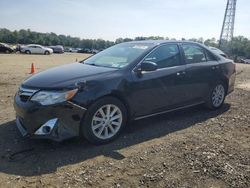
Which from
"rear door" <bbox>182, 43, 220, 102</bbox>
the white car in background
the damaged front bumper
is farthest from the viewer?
the white car in background

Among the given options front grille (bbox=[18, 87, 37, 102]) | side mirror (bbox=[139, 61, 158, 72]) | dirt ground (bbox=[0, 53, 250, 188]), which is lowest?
dirt ground (bbox=[0, 53, 250, 188])

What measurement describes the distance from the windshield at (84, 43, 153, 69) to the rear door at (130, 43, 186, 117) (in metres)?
0.23

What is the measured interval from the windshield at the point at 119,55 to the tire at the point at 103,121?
2.41ft

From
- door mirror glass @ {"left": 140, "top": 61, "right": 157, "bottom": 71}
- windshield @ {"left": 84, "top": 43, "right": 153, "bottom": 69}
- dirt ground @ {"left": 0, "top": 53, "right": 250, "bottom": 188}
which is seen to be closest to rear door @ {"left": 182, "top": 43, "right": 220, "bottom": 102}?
dirt ground @ {"left": 0, "top": 53, "right": 250, "bottom": 188}

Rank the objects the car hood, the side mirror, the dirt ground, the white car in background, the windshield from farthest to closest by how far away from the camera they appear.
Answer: the white car in background, the windshield, the side mirror, the car hood, the dirt ground

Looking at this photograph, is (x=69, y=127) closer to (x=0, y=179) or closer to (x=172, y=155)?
(x=0, y=179)

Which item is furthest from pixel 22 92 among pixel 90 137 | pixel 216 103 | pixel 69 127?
pixel 216 103

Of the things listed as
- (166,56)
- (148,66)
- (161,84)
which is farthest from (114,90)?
(166,56)

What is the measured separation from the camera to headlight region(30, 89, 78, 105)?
4.27 meters

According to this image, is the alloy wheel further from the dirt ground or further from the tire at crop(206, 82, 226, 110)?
the tire at crop(206, 82, 226, 110)

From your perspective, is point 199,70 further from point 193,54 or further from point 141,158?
point 141,158

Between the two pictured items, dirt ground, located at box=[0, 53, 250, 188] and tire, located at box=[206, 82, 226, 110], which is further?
tire, located at box=[206, 82, 226, 110]

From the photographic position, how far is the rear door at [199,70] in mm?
6059

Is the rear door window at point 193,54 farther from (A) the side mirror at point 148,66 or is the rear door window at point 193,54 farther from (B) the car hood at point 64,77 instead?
(B) the car hood at point 64,77
